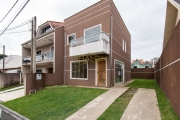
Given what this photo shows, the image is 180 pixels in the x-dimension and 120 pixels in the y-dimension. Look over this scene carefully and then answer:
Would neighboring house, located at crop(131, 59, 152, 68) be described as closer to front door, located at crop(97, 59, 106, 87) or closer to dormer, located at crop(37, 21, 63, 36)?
dormer, located at crop(37, 21, 63, 36)

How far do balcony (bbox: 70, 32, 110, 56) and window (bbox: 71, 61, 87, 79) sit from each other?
61.1 inches

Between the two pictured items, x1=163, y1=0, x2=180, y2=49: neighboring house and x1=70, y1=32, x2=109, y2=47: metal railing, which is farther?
x1=70, y1=32, x2=109, y2=47: metal railing

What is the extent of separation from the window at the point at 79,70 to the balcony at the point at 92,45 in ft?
5.09

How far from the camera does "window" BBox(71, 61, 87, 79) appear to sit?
1200 centimetres

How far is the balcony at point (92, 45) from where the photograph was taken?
A: 9.44 meters

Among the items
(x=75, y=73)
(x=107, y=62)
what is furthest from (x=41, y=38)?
(x=107, y=62)

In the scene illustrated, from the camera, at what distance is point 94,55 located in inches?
431

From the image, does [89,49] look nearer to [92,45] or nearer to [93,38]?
[92,45]

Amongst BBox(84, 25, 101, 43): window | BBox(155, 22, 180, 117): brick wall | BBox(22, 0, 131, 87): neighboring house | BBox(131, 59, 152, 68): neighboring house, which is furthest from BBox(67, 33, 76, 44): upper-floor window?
BBox(131, 59, 152, 68): neighboring house

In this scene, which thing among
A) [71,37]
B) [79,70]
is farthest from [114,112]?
[71,37]

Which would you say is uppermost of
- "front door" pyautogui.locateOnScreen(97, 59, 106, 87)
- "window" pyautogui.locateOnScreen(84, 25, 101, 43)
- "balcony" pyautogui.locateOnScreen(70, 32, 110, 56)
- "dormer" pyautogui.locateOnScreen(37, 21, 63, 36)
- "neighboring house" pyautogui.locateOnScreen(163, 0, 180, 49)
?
"dormer" pyautogui.locateOnScreen(37, 21, 63, 36)

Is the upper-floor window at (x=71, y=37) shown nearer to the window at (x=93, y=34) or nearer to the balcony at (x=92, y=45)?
the window at (x=93, y=34)

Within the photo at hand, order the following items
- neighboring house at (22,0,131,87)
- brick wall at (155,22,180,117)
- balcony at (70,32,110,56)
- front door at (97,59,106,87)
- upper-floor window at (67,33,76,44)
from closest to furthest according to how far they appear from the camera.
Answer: brick wall at (155,22,180,117) → balcony at (70,32,110,56) → neighboring house at (22,0,131,87) → front door at (97,59,106,87) → upper-floor window at (67,33,76,44)

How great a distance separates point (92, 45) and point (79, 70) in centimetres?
366
